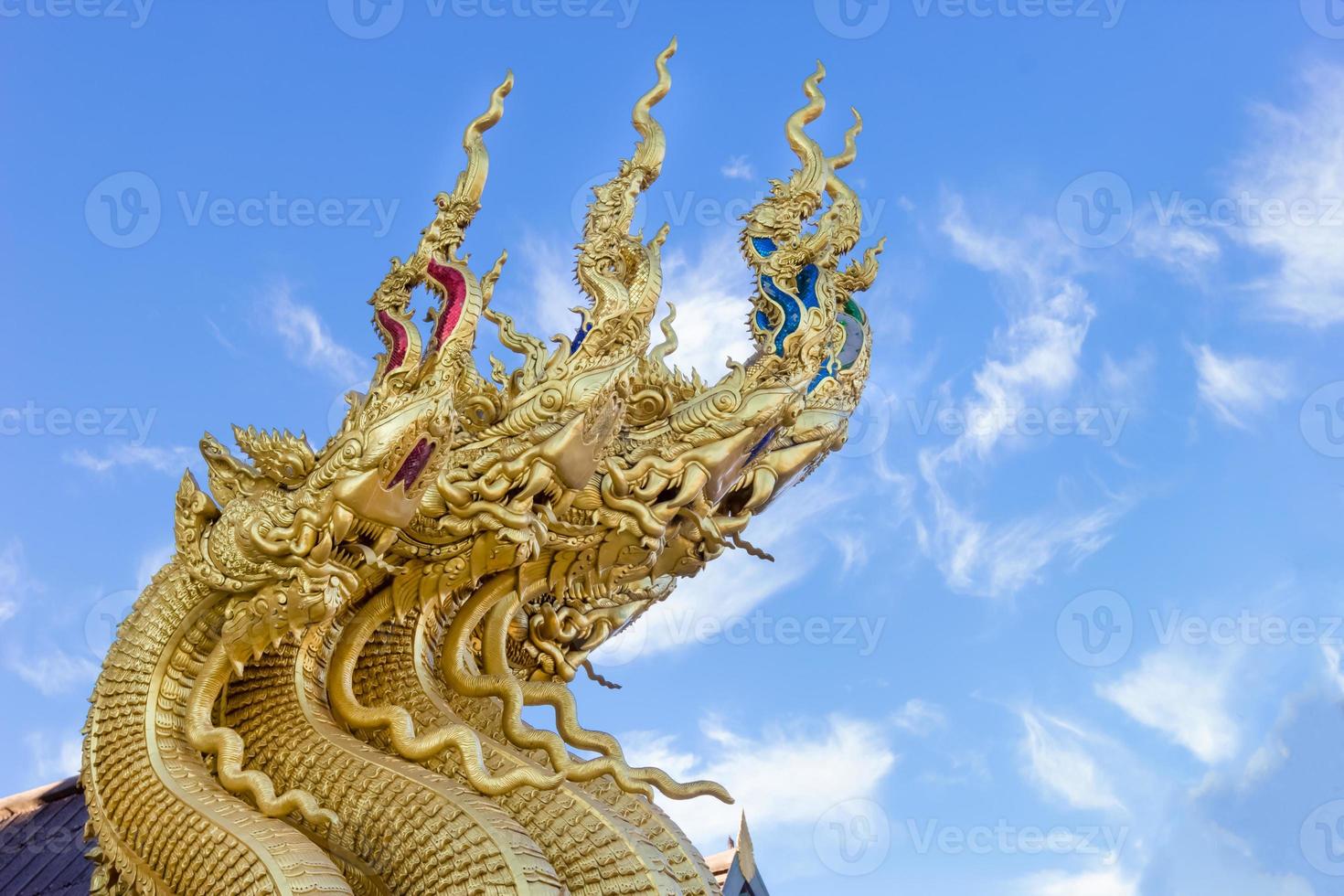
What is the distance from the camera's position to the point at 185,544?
739 cm

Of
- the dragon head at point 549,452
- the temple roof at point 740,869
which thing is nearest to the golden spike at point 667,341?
the dragon head at point 549,452

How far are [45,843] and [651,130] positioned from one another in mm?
6086

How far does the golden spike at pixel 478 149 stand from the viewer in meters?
8.68

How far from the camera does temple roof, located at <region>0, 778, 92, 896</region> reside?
404 inches

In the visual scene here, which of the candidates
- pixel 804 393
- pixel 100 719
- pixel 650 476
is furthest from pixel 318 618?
pixel 804 393

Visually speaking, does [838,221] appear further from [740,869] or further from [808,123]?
[740,869]

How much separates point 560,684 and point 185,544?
2172mm

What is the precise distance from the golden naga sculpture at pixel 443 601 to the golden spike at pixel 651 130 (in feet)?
0.07

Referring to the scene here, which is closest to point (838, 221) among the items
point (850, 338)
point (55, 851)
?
point (850, 338)

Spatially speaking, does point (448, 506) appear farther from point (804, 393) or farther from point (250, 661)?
point (804, 393)

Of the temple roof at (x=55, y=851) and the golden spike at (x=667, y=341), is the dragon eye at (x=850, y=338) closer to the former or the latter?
the golden spike at (x=667, y=341)

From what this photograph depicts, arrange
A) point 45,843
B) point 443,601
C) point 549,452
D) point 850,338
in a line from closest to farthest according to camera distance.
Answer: point 549,452, point 443,601, point 850,338, point 45,843

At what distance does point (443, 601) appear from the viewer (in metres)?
8.47

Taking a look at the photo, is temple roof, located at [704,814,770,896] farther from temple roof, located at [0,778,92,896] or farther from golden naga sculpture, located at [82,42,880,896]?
temple roof, located at [0,778,92,896]
